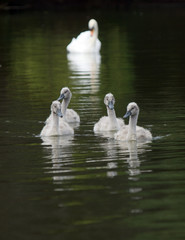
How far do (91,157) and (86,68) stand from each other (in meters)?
17.0

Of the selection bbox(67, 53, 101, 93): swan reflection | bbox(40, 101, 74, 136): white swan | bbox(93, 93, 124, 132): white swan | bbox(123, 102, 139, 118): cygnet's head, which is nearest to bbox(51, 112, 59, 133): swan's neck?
bbox(40, 101, 74, 136): white swan

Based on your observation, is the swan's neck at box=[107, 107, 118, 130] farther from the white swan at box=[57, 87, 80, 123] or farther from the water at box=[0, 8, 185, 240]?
the white swan at box=[57, 87, 80, 123]

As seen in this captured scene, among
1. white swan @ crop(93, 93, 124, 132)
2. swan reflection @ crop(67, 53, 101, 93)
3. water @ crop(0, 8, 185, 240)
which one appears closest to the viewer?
Answer: water @ crop(0, 8, 185, 240)

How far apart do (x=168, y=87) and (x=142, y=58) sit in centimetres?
1036

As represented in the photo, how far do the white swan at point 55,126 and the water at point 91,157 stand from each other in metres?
0.23

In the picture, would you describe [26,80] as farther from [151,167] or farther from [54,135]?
[151,167]

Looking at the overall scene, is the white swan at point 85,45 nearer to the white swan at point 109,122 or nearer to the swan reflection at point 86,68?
the swan reflection at point 86,68

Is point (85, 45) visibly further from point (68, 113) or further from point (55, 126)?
point (55, 126)

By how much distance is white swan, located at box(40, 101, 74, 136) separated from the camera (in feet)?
53.3

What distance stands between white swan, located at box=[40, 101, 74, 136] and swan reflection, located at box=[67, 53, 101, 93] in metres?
6.53

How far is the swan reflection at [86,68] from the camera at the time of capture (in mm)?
25422

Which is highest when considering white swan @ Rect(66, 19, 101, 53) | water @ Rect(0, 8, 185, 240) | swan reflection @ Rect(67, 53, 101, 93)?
white swan @ Rect(66, 19, 101, 53)

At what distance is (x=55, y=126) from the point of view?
53.7 ft

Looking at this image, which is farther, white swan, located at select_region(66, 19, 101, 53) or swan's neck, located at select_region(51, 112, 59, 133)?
white swan, located at select_region(66, 19, 101, 53)
